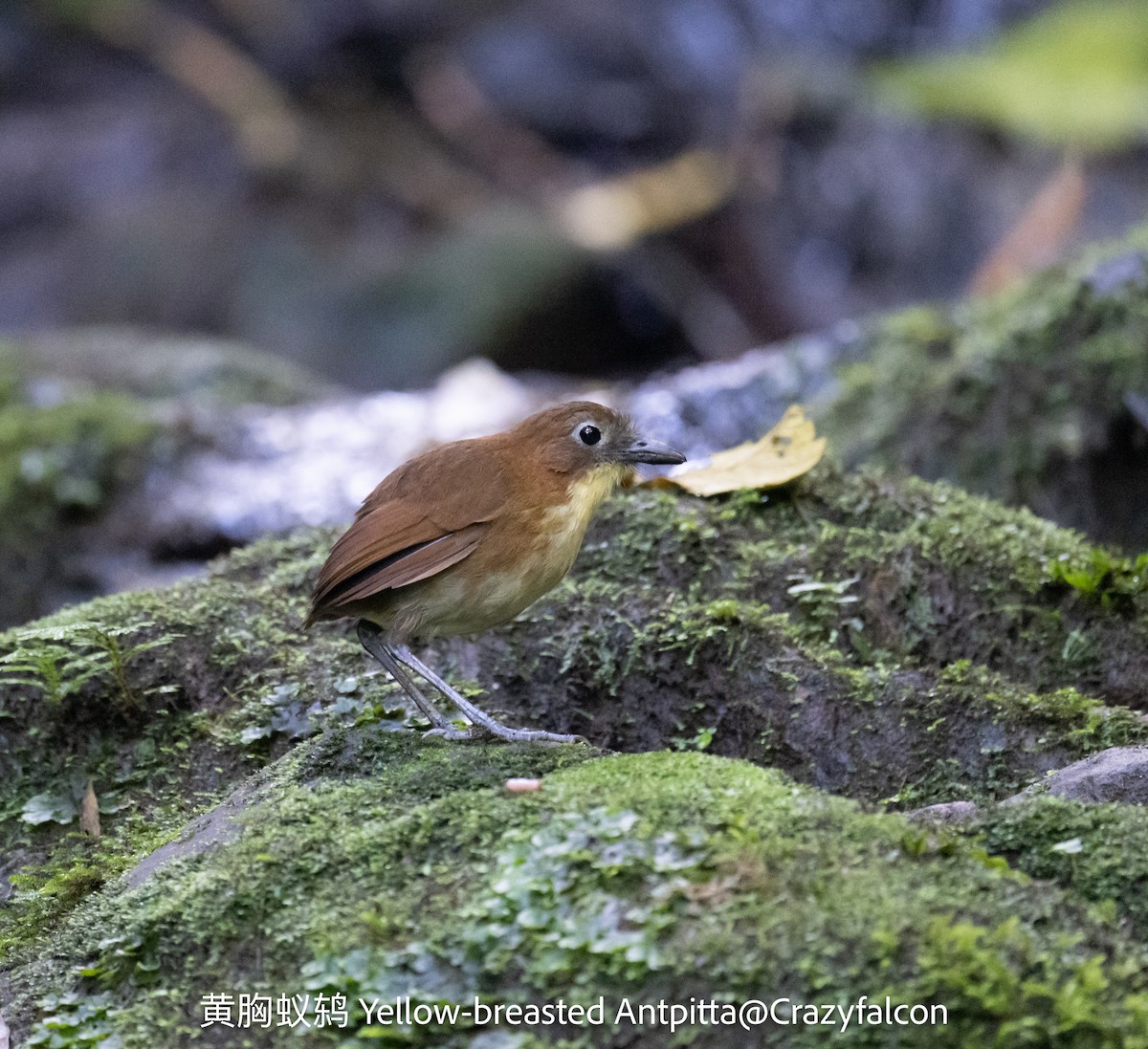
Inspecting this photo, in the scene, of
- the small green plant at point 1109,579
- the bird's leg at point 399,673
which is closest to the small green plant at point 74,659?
the bird's leg at point 399,673

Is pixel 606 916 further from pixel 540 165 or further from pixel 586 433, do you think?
pixel 540 165

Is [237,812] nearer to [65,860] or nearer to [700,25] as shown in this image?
[65,860]

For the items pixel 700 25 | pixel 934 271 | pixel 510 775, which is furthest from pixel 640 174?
pixel 510 775

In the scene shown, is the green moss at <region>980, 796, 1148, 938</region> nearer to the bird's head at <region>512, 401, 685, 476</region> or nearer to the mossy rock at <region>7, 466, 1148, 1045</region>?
the mossy rock at <region>7, 466, 1148, 1045</region>

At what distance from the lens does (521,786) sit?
319 centimetres

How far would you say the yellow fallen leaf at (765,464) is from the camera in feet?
16.5

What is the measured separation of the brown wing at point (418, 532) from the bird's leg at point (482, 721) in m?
0.27

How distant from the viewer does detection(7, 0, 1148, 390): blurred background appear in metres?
13.3

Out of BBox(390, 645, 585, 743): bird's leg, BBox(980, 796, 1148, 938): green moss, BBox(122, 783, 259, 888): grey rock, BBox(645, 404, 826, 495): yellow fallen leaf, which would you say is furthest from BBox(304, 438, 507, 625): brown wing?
BBox(980, 796, 1148, 938): green moss

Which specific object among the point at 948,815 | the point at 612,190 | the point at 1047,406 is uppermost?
the point at 612,190

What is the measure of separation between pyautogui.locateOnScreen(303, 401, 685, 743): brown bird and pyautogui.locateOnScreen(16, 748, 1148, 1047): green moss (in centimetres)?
69

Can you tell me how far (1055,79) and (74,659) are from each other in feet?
41.6

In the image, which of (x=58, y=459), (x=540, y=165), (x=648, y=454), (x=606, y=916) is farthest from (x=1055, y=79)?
(x=606, y=916)

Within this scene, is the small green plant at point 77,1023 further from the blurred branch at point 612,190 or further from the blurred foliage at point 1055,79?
the blurred foliage at point 1055,79
